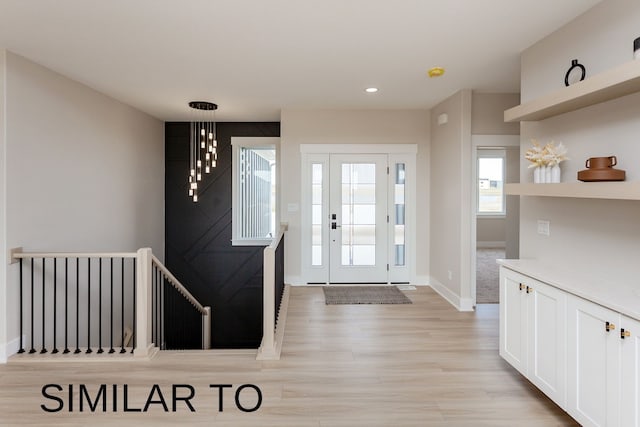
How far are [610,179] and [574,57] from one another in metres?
1.13

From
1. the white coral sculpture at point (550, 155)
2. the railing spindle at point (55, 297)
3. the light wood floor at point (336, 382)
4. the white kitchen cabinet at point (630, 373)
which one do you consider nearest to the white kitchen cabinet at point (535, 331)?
the light wood floor at point (336, 382)

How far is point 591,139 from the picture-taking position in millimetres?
2791

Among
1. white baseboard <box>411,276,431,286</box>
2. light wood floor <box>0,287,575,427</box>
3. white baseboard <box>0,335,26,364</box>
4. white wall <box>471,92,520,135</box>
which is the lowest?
light wood floor <box>0,287,575,427</box>

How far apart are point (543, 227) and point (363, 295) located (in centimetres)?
274

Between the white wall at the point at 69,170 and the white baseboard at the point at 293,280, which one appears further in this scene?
the white baseboard at the point at 293,280

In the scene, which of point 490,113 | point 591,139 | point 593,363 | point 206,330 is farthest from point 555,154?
point 206,330

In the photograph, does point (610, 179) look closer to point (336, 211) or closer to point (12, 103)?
point (336, 211)

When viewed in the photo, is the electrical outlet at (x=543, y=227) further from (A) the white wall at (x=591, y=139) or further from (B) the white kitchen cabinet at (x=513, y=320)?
(B) the white kitchen cabinet at (x=513, y=320)

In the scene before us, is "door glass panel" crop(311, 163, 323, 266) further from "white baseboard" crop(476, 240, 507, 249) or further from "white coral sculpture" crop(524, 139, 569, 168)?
"white baseboard" crop(476, 240, 507, 249)

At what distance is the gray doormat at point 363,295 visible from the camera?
17.1 feet

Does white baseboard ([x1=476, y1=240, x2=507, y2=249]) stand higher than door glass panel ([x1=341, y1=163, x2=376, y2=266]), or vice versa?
door glass panel ([x1=341, y1=163, x2=376, y2=266])

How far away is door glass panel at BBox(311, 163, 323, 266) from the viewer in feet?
20.0

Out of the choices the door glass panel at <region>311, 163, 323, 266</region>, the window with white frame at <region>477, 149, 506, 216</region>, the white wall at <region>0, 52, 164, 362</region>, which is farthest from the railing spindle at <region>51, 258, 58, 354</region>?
the window with white frame at <region>477, 149, 506, 216</region>

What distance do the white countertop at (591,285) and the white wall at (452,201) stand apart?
180cm
